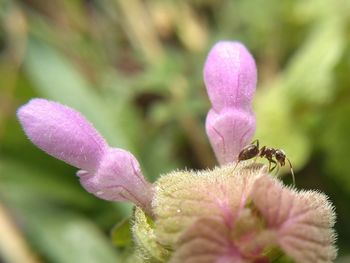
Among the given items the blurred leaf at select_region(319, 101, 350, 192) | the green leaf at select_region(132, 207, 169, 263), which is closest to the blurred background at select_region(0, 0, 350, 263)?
the blurred leaf at select_region(319, 101, 350, 192)

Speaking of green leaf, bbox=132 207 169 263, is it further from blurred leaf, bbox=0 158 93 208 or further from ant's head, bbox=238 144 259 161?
blurred leaf, bbox=0 158 93 208

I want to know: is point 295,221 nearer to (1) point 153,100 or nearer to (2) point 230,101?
(2) point 230,101

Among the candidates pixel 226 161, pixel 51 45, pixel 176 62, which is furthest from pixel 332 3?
pixel 226 161


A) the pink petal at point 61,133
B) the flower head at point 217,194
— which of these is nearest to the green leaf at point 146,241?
the flower head at point 217,194

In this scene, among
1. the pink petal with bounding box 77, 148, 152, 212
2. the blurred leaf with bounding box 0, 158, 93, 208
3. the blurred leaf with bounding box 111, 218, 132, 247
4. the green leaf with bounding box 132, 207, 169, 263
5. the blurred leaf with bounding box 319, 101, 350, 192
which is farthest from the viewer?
the blurred leaf with bounding box 0, 158, 93, 208

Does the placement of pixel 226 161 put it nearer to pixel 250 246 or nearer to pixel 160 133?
pixel 250 246

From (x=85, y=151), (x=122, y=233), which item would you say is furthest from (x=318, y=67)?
(x=85, y=151)

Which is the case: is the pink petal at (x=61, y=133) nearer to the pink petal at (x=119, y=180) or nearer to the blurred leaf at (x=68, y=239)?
the pink petal at (x=119, y=180)
